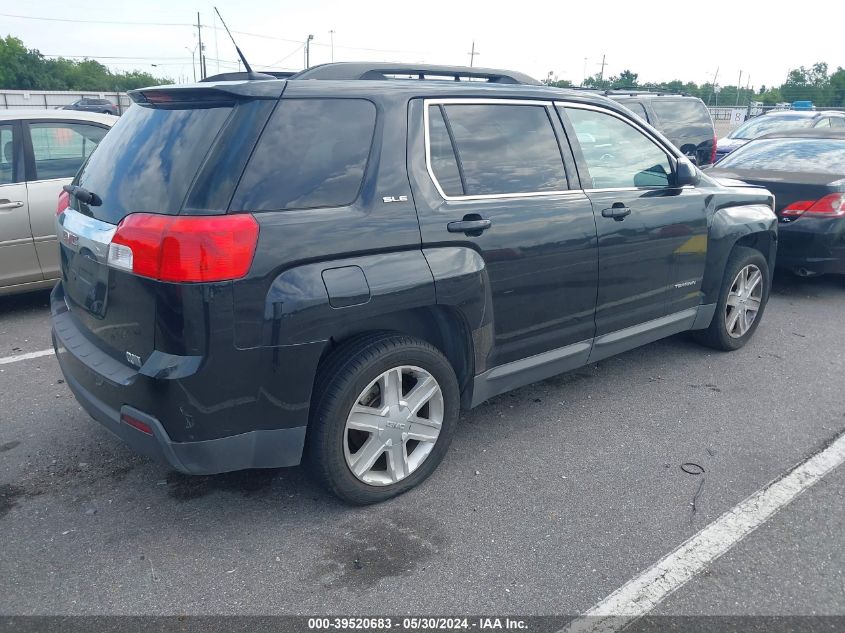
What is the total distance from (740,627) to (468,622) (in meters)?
0.97

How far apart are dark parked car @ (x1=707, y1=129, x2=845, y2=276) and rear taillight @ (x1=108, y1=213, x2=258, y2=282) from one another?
18.9 feet

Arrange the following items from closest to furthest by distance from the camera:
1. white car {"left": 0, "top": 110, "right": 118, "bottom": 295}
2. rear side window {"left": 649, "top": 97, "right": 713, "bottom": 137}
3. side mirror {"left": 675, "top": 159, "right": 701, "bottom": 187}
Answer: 1. side mirror {"left": 675, "top": 159, "right": 701, "bottom": 187}
2. white car {"left": 0, "top": 110, "right": 118, "bottom": 295}
3. rear side window {"left": 649, "top": 97, "right": 713, "bottom": 137}

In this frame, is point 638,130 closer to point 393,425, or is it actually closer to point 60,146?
point 393,425

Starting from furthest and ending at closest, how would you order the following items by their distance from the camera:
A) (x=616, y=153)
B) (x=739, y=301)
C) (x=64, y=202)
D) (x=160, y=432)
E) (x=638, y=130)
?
(x=739, y=301) → (x=638, y=130) → (x=616, y=153) → (x=64, y=202) → (x=160, y=432)

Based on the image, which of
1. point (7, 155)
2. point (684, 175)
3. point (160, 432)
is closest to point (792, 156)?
point (684, 175)

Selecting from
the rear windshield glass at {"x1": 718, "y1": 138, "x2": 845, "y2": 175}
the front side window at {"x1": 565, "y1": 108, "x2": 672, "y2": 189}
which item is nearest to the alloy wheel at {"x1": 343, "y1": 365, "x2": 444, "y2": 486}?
the front side window at {"x1": 565, "y1": 108, "x2": 672, "y2": 189}

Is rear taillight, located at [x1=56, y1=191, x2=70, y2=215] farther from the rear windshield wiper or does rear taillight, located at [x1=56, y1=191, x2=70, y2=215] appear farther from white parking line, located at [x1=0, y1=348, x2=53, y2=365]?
white parking line, located at [x1=0, y1=348, x2=53, y2=365]

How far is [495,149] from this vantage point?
11.6 feet

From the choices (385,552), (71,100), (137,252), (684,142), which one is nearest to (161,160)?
(137,252)

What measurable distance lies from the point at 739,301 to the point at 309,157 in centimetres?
368

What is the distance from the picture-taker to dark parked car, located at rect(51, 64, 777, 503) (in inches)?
104

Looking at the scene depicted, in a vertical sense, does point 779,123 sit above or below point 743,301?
above

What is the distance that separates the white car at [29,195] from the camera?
554 centimetres

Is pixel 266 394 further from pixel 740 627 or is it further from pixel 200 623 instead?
pixel 740 627
